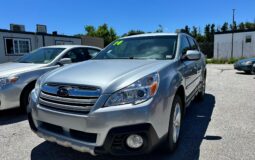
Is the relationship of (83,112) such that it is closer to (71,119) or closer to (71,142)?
(71,119)

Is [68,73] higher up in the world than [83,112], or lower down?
higher up

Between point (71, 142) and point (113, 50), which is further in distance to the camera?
point (113, 50)

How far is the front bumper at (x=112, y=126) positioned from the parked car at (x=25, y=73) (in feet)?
8.29

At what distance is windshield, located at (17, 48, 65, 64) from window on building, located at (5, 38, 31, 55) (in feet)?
40.9

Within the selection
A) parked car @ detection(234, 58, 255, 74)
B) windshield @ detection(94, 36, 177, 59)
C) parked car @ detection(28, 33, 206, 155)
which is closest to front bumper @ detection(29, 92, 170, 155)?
parked car @ detection(28, 33, 206, 155)

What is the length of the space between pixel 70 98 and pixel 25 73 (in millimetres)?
2756

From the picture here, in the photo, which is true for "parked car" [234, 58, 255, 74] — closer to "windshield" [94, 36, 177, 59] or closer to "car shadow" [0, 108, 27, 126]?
"windshield" [94, 36, 177, 59]

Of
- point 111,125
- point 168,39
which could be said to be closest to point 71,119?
point 111,125

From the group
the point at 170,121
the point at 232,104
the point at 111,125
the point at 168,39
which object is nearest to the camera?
the point at 111,125

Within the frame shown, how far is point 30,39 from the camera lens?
1808 centimetres

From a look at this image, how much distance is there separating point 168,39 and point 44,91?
224 cm

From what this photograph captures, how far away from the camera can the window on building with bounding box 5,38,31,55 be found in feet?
54.5

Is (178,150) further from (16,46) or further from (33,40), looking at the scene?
(33,40)

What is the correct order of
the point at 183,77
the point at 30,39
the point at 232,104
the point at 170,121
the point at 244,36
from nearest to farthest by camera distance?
the point at 170,121, the point at 183,77, the point at 232,104, the point at 30,39, the point at 244,36
